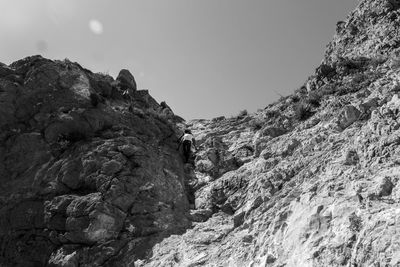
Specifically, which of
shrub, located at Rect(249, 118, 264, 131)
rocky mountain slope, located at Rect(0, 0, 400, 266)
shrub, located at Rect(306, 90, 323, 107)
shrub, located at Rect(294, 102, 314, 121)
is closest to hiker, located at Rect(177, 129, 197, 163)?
rocky mountain slope, located at Rect(0, 0, 400, 266)

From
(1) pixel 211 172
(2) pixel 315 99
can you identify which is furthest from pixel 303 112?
(1) pixel 211 172

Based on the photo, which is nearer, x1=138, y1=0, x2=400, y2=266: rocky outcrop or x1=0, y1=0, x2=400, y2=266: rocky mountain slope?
x1=138, y1=0, x2=400, y2=266: rocky outcrop

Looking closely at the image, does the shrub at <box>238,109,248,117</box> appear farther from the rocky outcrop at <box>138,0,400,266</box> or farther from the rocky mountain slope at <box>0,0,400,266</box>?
the rocky outcrop at <box>138,0,400,266</box>

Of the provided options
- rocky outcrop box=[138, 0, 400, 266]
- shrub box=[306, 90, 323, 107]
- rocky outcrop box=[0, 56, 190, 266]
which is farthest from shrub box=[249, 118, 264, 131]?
rocky outcrop box=[0, 56, 190, 266]

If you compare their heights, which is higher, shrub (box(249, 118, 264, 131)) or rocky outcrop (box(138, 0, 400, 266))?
shrub (box(249, 118, 264, 131))

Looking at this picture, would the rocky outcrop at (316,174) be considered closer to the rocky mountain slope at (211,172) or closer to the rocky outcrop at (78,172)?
the rocky mountain slope at (211,172)

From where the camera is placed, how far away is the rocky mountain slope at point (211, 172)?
11.4 metres

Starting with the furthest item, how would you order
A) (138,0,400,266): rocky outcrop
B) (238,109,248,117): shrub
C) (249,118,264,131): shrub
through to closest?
(238,109,248,117): shrub
(249,118,264,131): shrub
(138,0,400,266): rocky outcrop

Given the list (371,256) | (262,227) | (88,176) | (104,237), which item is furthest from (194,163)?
(371,256)

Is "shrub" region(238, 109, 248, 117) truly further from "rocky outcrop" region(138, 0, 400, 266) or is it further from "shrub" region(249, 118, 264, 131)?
"shrub" region(249, 118, 264, 131)

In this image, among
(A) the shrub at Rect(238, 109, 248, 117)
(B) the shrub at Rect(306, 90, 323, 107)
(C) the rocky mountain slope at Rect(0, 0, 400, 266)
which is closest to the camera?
(C) the rocky mountain slope at Rect(0, 0, 400, 266)

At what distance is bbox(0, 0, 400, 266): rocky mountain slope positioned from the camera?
11445 mm

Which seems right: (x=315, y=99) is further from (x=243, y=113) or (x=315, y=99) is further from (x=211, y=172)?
(x=243, y=113)

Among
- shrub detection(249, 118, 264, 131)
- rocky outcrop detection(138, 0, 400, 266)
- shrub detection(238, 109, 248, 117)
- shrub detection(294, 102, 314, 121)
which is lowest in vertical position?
rocky outcrop detection(138, 0, 400, 266)
